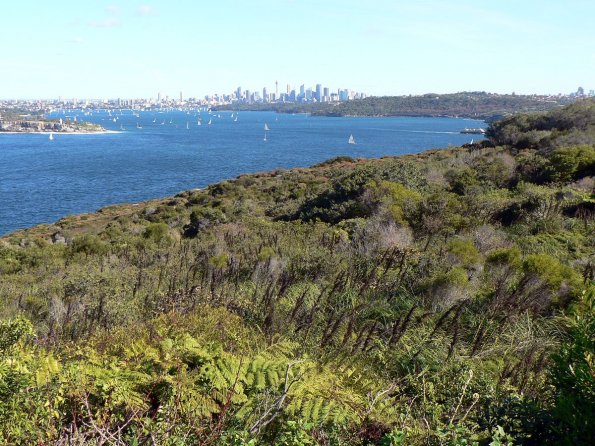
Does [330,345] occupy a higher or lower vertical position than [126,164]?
higher

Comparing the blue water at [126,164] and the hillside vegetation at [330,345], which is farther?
the blue water at [126,164]

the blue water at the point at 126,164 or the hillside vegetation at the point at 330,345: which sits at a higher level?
the hillside vegetation at the point at 330,345

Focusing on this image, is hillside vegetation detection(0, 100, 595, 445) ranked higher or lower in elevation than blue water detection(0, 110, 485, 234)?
higher

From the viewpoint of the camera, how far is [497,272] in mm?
6613

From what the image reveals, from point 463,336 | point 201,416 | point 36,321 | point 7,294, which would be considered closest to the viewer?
point 201,416

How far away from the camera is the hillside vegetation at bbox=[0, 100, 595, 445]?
8.61ft

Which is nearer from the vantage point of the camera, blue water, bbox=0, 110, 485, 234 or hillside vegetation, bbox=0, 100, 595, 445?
hillside vegetation, bbox=0, 100, 595, 445

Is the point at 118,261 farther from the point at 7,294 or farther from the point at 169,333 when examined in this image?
the point at 169,333

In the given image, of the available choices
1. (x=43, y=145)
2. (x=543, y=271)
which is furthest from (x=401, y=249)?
(x=43, y=145)

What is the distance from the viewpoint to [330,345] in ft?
14.3

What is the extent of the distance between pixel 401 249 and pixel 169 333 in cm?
466

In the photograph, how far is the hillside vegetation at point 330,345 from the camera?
103 inches

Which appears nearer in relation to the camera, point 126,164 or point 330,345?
point 330,345

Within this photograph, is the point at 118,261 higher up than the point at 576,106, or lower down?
lower down
